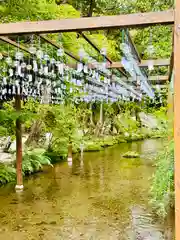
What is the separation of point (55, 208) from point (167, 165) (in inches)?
98.6

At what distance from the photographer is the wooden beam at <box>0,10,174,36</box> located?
2.77 metres

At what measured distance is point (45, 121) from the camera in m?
11.9

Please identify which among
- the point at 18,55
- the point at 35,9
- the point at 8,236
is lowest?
the point at 8,236

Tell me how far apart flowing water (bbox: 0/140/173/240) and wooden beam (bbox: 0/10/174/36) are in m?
3.21

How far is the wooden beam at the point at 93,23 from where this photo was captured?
2773 mm

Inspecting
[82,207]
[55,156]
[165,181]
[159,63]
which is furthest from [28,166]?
[165,181]

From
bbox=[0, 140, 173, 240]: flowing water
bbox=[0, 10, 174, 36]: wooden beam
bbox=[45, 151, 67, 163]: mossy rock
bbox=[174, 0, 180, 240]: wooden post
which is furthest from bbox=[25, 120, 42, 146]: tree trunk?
bbox=[174, 0, 180, 240]: wooden post

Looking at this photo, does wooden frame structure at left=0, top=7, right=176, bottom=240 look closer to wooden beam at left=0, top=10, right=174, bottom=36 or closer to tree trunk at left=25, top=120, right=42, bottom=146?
wooden beam at left=0, top=10, right=174, bottom=36

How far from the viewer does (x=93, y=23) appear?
2887mm

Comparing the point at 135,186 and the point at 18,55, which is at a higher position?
the point at 18,55

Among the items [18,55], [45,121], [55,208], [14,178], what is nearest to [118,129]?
[45,121]

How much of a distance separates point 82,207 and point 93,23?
4.55 m

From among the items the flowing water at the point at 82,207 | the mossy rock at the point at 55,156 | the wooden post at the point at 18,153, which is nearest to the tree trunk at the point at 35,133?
the mossy rock at the point at 55,156

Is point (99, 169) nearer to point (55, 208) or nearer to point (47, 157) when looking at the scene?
point (47, 157)
